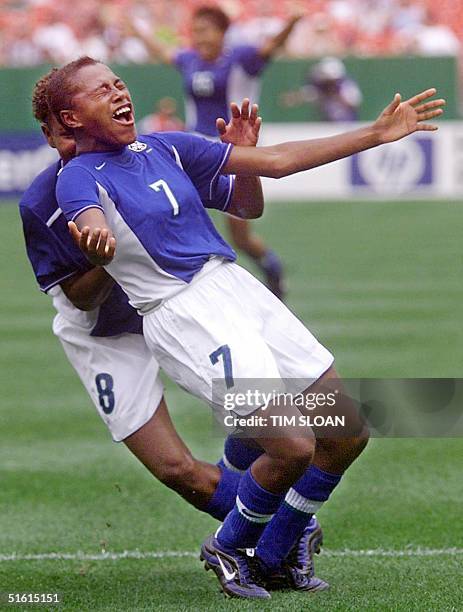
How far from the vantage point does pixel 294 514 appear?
4.92 m

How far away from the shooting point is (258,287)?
189 inches

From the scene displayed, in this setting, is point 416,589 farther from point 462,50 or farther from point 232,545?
point 462,50

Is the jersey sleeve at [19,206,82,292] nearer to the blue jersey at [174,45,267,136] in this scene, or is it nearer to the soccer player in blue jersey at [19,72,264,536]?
the soccer player in blue jersey at [19,72,264,536]

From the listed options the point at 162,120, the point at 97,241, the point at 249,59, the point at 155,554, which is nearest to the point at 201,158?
the point at 97,241

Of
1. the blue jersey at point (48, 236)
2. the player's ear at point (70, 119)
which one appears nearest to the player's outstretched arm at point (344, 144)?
the player's ear at point (70, 119)

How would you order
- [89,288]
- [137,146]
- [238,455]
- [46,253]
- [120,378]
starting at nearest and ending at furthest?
[137,146] < [89,288] < [46,253] < [120,378] < [238,455]

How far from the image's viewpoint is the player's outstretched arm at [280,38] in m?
11.5

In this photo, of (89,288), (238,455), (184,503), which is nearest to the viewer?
(89,288)

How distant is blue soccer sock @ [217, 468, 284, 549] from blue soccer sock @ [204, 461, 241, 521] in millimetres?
304

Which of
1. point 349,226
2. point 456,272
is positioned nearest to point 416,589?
point 456,272

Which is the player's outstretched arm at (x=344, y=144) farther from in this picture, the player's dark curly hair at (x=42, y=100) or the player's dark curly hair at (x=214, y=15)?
the player's dark curly hair at (x=214, y=15)

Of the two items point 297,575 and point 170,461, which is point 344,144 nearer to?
point 170,461

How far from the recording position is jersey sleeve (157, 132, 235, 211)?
4832 mm

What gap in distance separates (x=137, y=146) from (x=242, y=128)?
1.28ft
